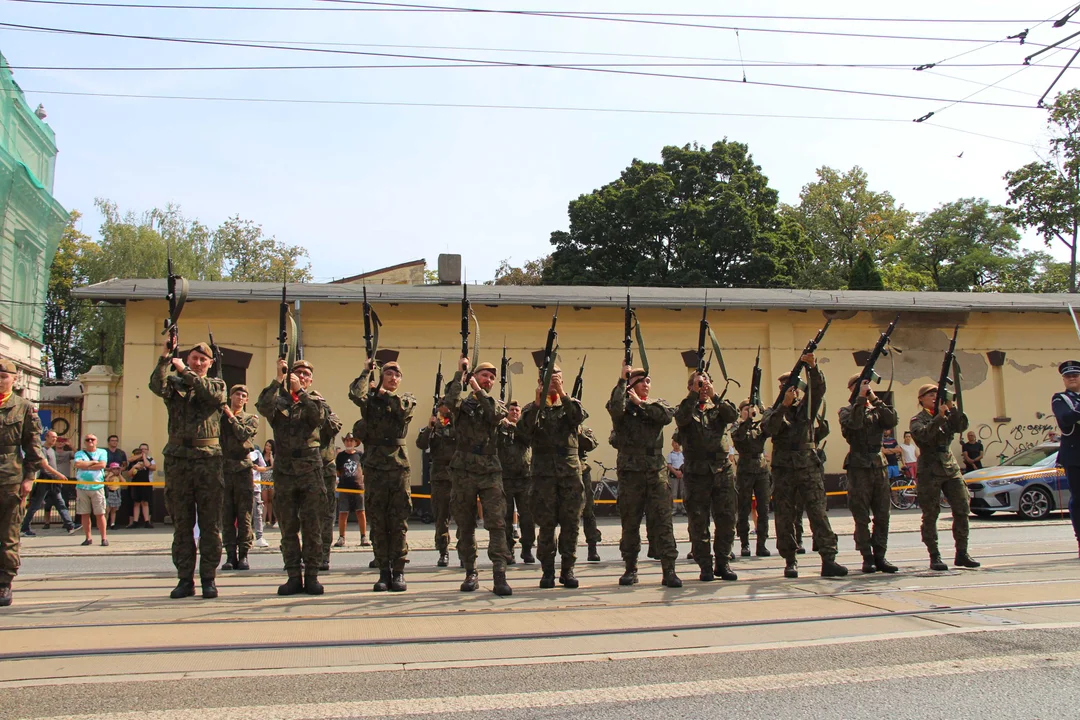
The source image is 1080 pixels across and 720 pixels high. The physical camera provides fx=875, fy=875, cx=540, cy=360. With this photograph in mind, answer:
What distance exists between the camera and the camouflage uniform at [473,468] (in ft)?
26.0

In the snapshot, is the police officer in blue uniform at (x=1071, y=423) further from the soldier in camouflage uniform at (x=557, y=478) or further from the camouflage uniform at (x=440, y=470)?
the camouflage uniform at (x=440, y=470)

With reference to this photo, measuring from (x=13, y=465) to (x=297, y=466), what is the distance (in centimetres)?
233

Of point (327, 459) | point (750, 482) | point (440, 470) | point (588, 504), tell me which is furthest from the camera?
point (588, 504)

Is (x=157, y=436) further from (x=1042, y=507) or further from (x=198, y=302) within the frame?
(x=1042, y=507)

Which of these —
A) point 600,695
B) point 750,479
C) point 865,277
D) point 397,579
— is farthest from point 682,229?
point 600,695

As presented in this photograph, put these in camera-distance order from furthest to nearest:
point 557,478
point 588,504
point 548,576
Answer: point 588,504, point 557,478, point 548,576

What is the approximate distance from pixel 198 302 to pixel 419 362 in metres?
4.81

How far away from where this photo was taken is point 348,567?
10.1 m

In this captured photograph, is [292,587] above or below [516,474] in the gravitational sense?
below

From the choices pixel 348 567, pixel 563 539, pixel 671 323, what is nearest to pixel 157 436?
pixel 348 567

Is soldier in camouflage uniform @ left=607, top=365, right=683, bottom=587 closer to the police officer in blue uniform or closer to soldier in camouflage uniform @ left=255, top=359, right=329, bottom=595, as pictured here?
soldier in camouflage uniform @ left=255, top=359, right=329, bottom=595

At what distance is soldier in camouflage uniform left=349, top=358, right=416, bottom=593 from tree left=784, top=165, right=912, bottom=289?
42.1 meters

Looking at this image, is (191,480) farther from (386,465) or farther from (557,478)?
(557,478)

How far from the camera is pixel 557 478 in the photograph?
327 inches
